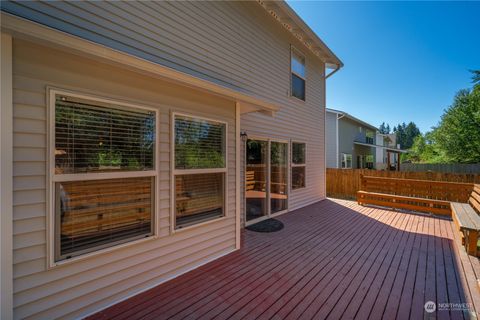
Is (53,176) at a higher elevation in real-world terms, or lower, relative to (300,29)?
lower

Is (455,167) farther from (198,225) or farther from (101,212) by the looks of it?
(101,212)

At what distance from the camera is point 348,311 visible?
7.46 ft

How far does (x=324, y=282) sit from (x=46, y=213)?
315 cm

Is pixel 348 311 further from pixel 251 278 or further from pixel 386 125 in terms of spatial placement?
pixel 386 125

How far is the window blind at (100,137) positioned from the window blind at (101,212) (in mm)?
179

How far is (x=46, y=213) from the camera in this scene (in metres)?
1.93

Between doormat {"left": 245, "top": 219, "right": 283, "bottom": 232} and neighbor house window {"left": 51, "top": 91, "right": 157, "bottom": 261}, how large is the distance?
112 inches

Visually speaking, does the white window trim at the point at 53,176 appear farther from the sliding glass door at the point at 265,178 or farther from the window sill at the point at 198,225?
the sliding glass door at the point at 265,178

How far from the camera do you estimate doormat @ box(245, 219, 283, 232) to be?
4.96m

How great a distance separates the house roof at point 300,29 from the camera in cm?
523

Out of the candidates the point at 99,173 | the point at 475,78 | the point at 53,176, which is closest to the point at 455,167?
the point at 475,78

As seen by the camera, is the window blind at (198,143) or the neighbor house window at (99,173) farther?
the window blind at (198,143)

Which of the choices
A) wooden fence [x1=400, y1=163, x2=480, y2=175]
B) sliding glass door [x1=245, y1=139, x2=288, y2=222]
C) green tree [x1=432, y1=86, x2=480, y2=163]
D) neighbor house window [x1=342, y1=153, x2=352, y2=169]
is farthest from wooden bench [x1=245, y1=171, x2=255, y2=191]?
green tree [x1=432, y1=86, x2=480, y2=163]

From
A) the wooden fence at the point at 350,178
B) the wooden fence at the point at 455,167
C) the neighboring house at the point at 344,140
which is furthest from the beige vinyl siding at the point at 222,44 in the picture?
the wooden fence at the point at 455,167
